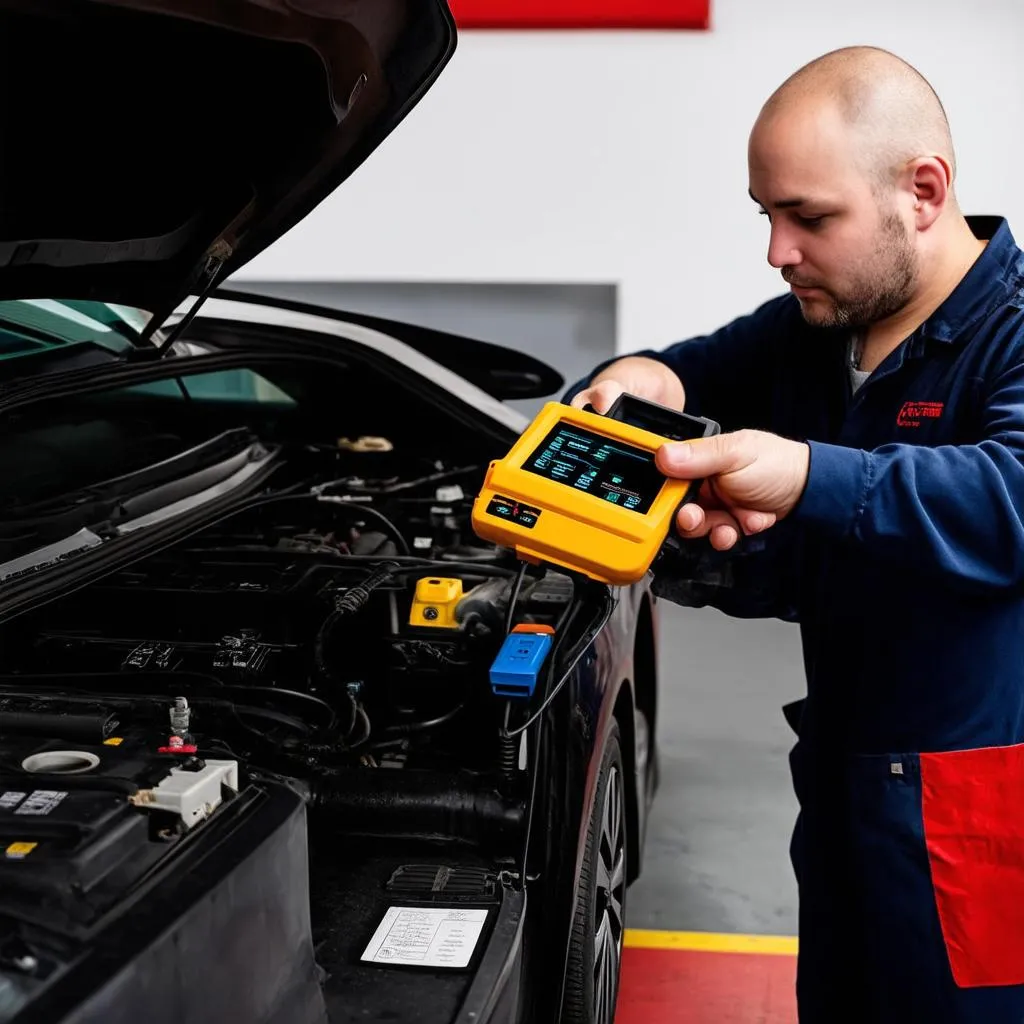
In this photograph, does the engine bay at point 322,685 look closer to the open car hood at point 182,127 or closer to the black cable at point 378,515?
the black cable at point 378,515

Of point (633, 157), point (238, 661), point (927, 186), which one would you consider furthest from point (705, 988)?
point (633, 157)

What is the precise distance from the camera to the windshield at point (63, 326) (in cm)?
208

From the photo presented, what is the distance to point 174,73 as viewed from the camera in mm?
1381

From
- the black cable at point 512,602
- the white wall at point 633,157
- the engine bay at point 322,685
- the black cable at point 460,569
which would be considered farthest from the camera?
the white wall at point 633,157

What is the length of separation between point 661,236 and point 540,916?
420 cm

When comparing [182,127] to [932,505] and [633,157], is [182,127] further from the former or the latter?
[633,157]

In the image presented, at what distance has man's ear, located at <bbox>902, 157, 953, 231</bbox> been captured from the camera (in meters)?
1.41

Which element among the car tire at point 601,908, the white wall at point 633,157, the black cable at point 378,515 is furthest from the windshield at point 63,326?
the white wall at point 633,157

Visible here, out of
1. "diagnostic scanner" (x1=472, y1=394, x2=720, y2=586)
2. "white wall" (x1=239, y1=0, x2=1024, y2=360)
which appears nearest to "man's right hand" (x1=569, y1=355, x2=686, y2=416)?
"diagnostic scanner" (x1=472, y1=394, x2=720, y2=586)

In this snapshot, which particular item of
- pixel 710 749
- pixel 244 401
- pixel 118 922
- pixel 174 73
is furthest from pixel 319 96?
pixel 710 749

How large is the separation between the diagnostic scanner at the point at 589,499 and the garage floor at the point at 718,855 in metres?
1.26

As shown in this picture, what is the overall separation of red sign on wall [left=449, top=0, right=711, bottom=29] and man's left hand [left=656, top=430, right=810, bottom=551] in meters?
4.29

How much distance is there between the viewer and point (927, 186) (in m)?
1.43

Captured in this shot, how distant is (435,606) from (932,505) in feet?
2.68
